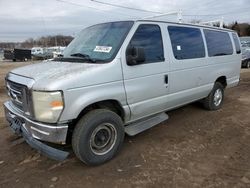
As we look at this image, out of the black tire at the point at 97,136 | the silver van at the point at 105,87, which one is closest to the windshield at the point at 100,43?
the silver van at the point at 105,87

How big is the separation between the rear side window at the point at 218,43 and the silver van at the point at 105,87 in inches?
19.4

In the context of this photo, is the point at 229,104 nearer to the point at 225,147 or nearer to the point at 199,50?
the point at 199,50

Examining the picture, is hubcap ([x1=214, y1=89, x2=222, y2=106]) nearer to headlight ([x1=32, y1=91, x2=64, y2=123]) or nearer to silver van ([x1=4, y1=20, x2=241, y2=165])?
silver van ([x1=4, y1=20, x2=241, y2=165])

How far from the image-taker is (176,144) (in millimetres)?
4574

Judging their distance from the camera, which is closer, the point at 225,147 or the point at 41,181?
the point at 41,181

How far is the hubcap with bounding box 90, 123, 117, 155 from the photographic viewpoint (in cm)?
377

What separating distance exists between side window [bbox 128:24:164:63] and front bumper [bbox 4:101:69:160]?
174 centimetres

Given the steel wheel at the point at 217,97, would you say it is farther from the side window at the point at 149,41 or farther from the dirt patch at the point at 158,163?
the side window at the point at 149,41

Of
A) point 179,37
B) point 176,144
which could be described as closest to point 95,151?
point 176,144

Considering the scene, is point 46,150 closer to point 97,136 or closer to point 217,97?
point 97,136

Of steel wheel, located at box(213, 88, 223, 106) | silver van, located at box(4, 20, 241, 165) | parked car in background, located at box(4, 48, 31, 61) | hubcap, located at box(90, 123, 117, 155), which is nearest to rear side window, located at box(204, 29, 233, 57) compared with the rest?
silver van, located at box(4, 20, 241, 165)

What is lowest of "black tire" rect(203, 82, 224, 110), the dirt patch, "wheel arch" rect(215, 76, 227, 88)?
the dirt patch

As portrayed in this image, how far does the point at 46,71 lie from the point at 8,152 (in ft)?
5.76

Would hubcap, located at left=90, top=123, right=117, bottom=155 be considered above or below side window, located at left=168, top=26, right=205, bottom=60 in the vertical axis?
below
